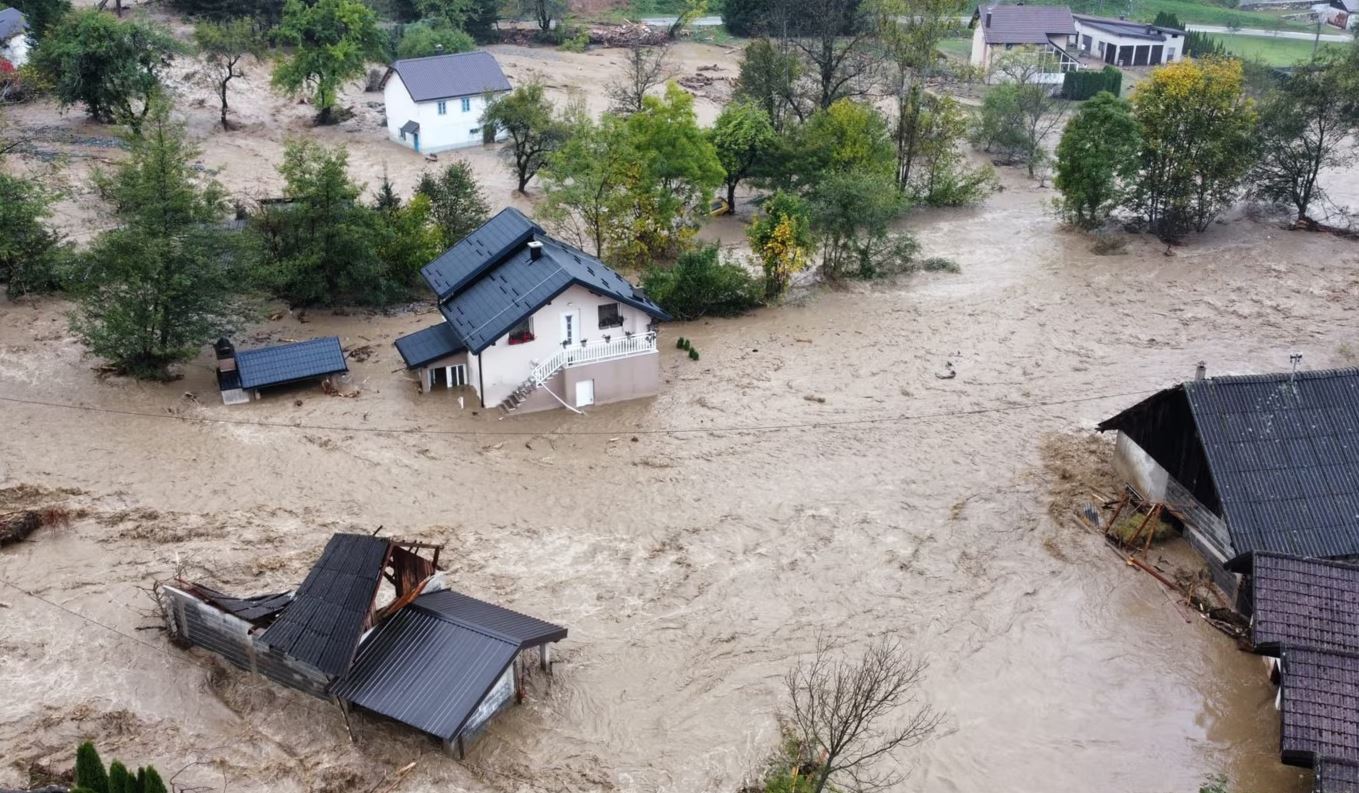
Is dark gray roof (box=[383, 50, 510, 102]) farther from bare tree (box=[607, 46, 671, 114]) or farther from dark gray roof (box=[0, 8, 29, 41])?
dark gray roof (box=[0, 8, 29, 41])

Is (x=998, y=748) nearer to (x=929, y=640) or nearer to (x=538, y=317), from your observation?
(x=929, y=640)

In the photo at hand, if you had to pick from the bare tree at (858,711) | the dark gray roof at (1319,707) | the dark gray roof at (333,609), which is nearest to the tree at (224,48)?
the dark gray roof at (333,609)

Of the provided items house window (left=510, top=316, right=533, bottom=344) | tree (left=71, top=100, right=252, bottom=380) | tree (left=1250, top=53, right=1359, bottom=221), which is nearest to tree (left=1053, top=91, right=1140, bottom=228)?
tree (left=1250, top=53, right=1359, bottom=221)

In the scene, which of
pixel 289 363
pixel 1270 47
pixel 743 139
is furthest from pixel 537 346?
pixel 1270 47

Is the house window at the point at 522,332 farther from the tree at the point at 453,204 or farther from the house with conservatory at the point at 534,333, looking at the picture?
the tree at the point at 453,204

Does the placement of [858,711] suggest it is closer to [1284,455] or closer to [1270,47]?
[1284,455]

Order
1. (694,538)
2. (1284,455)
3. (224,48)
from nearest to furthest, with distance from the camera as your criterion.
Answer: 1. (1284,455)
2. (694,538)
3. (224,48)
